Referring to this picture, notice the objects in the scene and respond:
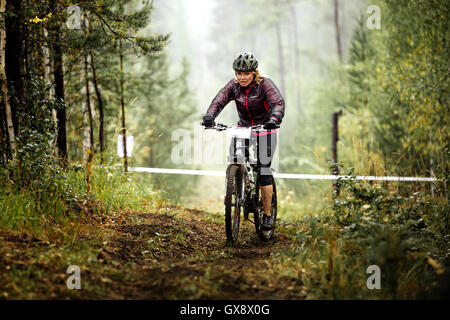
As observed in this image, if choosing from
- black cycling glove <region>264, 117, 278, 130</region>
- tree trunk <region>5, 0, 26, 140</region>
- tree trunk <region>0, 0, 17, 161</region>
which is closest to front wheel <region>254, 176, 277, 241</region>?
black cycling glove <region>264, 117, 278, 130</region>

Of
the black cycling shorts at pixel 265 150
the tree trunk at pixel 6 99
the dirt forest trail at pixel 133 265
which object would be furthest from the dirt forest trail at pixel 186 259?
the tree trunk at pixel 6 99

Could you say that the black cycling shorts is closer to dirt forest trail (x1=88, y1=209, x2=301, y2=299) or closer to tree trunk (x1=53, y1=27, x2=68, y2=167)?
dirt forest trail (x1=88, y1=209, x2=301, y2=299)

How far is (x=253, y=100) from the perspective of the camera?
5195 mm

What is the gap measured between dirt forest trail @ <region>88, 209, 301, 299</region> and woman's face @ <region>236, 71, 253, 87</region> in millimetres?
2000

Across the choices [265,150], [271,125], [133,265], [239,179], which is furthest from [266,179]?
[133,265]

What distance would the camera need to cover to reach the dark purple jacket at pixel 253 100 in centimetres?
511

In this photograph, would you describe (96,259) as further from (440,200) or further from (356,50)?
(356,50)

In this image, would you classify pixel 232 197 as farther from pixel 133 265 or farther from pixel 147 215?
pixel 147 215

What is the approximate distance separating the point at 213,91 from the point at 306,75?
1057cm

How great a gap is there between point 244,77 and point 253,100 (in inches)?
12.3

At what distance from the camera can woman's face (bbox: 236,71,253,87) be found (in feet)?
16.6

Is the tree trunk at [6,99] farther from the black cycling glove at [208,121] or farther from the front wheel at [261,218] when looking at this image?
the front wheel at [261,218]
